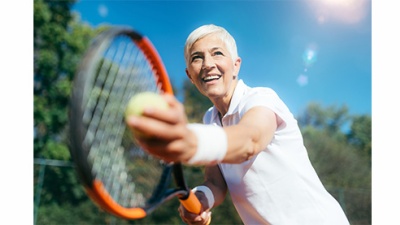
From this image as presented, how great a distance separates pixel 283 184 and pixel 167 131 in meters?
0.72

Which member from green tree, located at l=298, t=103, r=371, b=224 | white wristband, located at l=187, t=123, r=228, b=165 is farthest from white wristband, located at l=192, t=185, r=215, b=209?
green tree, located at l=298, t=103, r=371, b=224

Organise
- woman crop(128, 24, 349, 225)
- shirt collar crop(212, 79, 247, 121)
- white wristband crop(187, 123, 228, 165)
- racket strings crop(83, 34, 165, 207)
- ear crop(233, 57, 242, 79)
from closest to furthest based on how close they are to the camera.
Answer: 1. white wristband crop(187, 123, 228, 165)
2. racket strings crop(83, 34, 165, 207)
3. woman crop(128, 24, 349, 225)
4. shirt collar crop(212, 79, 247, 121)
5. ear crop(233, 57, 242, 79)

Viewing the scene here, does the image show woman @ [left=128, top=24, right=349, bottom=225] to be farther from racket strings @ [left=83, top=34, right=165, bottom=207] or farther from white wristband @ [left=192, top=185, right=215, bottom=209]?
racket strings @ [left=83, top=34, right=165, bottom=207]

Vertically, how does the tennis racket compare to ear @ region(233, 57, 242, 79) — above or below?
below

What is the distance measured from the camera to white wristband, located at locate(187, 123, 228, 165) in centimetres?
100

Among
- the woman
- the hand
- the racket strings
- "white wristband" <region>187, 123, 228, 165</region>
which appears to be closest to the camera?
the hand

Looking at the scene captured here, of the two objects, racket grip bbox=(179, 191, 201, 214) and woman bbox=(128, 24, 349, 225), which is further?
racket grip bbox=(179, 191, 201, 214)

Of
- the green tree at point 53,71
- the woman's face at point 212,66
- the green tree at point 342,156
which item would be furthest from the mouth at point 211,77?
the green tree at point 53,71

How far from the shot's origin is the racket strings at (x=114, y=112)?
129 cm

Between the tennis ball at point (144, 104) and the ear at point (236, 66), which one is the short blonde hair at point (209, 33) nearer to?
the ear at point (236, 66)
